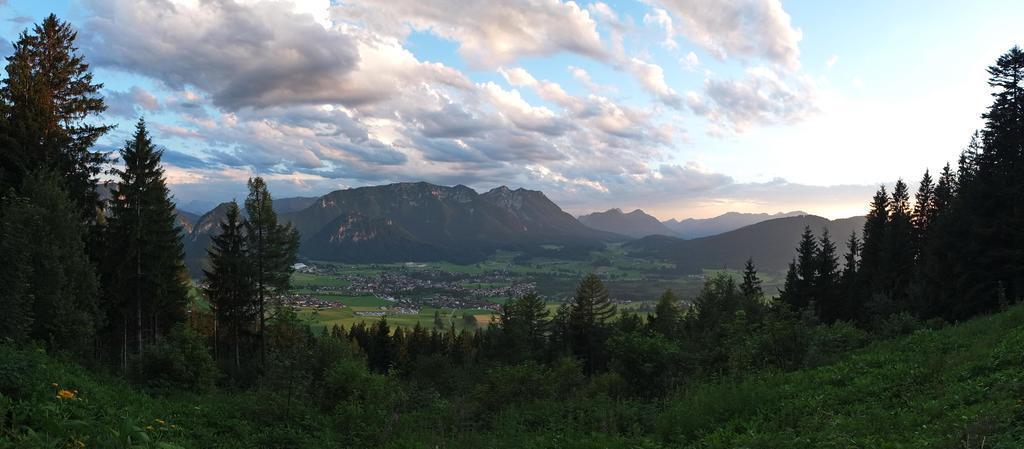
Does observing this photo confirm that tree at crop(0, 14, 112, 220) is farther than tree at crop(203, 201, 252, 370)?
No

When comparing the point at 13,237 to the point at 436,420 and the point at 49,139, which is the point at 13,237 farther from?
the point at 436,420

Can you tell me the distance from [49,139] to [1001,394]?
38222mm

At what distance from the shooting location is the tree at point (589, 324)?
51688 millimetres

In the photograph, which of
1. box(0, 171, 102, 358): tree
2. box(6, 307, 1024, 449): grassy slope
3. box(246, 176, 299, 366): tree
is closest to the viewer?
box(6, 307, 1024, 449): grassy slope

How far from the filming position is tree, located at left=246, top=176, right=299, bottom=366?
30.5 m

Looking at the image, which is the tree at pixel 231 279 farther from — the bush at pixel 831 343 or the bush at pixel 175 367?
the bush at pixel 831 343

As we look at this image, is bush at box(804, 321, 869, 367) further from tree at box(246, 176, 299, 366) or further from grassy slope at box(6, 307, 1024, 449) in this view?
tree at box(246, 176, 299, 366)

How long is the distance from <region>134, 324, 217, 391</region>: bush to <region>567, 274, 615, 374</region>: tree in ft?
125

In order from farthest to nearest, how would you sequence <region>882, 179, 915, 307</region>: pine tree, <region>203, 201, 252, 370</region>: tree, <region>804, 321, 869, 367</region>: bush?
<region>882, 179, 915, 307</region>: pine tree, <region>203, 201, 252, 370</region>: tree, <region>804, 321, 869, 367</region>: bush

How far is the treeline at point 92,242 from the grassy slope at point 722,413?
6.33 metres

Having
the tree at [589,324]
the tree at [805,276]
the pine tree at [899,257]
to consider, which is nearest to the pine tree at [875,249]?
the pine tree at [899,257]

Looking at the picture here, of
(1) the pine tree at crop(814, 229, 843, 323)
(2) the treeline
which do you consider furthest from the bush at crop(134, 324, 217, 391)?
(1) the pine tree at crop(814, 229, 843, 323)

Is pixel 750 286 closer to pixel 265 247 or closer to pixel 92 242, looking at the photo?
pixel 265 247

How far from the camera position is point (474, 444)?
37.2ft
